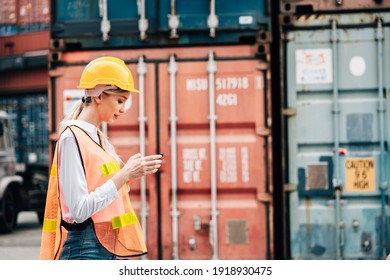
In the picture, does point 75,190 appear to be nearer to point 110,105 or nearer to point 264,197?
point 110,105

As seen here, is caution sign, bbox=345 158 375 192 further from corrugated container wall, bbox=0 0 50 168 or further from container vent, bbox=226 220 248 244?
corrugated container wall, bbox=0 0 50 168

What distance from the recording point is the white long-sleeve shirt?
3.42 metres

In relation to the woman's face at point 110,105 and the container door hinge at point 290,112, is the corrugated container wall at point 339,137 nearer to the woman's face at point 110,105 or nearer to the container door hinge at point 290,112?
the container door hinge at point 290,112

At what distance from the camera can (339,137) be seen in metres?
7.17

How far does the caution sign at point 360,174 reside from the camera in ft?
23.4

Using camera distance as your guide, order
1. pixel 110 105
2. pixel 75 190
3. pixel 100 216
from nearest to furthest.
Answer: pixel 75 190, pixel 100 216, pixel 110 105

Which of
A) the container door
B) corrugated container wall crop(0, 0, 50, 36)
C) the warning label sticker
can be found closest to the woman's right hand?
the container door

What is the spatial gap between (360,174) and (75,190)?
4198 mm

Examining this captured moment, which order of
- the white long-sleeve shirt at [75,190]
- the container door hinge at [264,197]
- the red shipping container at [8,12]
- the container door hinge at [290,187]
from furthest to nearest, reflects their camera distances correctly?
the red shipping container at [8,12] → the container door hinge at [290,187] → the container door hinge at [264,197] → the white long-sleeve shirt at [75,190]

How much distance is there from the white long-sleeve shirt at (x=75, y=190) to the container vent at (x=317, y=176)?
12.9ft

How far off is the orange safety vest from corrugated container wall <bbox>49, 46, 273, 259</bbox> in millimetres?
3462

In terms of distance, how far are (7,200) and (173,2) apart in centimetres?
609

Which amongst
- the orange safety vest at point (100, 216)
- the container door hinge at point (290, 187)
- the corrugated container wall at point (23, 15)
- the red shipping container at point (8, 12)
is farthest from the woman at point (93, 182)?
the red shipping container at point (8, 12)

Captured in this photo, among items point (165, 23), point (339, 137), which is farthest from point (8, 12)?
point (339, 137)
